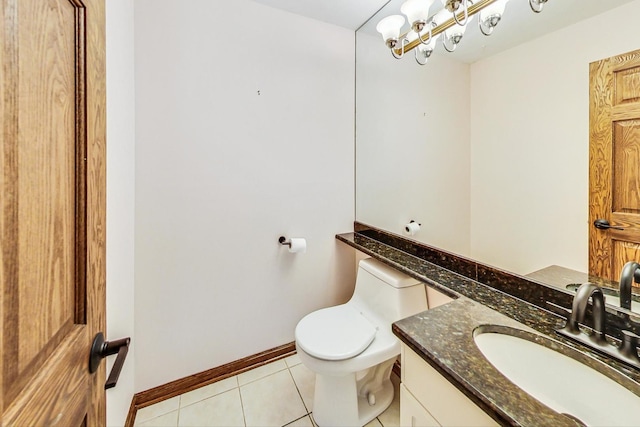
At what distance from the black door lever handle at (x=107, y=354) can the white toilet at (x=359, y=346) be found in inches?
30.9

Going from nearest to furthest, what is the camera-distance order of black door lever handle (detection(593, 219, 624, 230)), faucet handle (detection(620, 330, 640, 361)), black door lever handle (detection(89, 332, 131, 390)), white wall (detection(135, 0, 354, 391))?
black door lever handle (detection(89, 332, 131, 390)), faucet handle (detection(620, 330, 640, 361)), black door lever handle (detection(593, 219, 624, 230)), white wall (detection(135, 0, 354, 391))

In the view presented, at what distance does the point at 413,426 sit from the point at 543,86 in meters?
1.22

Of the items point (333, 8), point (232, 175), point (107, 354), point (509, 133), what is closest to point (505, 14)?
point (509, 133)

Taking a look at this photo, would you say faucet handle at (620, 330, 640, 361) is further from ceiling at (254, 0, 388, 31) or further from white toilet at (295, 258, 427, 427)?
ceiling at (254, 0, 388, 31)

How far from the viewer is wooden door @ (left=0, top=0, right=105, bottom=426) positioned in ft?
1.12

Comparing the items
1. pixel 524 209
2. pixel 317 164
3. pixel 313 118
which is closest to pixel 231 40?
pixel 313 118

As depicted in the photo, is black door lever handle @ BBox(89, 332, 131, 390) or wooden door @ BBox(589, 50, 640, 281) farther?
wooden door @ BBox(589, 50, 640, 281)

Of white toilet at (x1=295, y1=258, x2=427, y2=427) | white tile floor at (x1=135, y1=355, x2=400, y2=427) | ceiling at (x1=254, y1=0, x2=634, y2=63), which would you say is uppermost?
ceiling at (x1=254, y1=0, x2=634, y2=63)

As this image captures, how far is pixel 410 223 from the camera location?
1638 mm

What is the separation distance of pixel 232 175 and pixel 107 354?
1.16 meters

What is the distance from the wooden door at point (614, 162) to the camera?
75 centimetres

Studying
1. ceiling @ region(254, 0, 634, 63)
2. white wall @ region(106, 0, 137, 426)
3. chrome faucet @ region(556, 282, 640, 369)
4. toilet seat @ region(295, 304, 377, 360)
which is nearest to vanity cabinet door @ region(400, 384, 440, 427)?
toilet seat @ region(295, 304, 377, 360)

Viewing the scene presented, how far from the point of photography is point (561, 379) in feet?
2.38

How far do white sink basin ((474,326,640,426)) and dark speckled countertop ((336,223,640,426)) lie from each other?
2 cm
